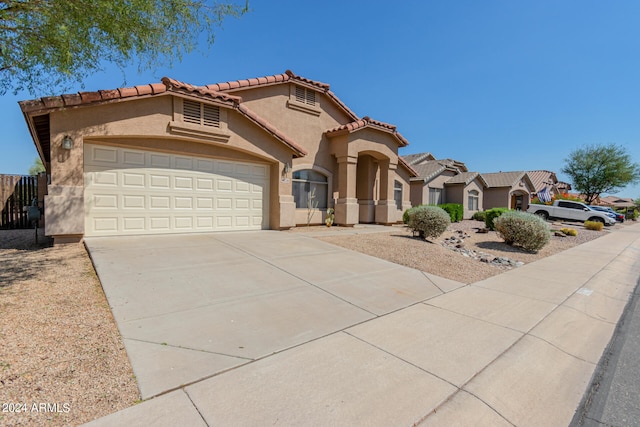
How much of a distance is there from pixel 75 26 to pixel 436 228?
10.6m

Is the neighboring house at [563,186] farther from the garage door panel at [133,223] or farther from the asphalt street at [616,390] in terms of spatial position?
the garage door panel at [133,223]

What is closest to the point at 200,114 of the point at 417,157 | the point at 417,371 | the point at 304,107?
the point at 304,107

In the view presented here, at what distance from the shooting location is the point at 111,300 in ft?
14.5

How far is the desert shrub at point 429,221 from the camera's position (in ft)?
35.5

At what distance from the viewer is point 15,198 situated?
13047 millimetres

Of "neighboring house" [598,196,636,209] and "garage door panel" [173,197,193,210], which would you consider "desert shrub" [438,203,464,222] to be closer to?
"garage door panel" [173,197,193,210]

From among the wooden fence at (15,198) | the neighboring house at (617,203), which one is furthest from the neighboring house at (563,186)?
the wooden fence at (15,198)

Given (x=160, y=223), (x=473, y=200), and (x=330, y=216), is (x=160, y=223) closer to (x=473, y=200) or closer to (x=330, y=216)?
(x=330, y=216)

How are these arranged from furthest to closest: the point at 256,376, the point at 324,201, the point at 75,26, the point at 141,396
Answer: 1. the point at 324,201
2. the point at 75,26
3. the point at 256,376
4. the point at 141,396

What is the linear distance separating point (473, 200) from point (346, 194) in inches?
699

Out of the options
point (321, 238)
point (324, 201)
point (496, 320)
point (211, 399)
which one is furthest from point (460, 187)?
point (211, 399)

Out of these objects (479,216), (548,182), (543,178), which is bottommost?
(479,216)

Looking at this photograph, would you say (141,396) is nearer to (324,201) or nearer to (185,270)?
(185,270)

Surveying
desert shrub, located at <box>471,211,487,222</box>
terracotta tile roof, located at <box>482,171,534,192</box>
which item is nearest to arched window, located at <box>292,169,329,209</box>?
desert shrub, located at <box>471,211,487,222</box>
